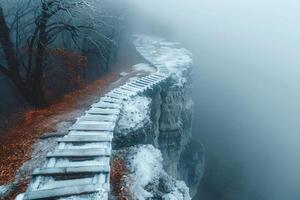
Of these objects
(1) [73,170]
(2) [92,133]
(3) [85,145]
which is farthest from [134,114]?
(1) [73,170]

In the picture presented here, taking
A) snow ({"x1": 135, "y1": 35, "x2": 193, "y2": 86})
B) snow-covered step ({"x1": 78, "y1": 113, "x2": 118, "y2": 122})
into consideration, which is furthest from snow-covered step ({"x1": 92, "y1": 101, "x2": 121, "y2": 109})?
snow ({"x1": 135, "y1": 35, "x2": 193, "y2": 86})

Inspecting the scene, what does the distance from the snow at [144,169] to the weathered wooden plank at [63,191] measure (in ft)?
7.41

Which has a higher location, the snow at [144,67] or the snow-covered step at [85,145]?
the snow-covered step at [85,145]

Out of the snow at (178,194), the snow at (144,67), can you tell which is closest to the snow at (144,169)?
the snow at (178,194)

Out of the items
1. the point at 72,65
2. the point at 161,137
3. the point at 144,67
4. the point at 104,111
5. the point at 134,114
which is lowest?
the point at 161,137

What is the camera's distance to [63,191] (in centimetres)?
691

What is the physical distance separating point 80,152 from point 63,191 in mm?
1824

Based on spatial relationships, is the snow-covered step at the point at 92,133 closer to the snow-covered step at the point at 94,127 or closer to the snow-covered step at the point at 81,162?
the snow-covered step at the point at 94,127

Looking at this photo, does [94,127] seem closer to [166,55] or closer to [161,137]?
[161,137]

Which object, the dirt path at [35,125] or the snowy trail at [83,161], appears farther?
the dirt path at [35,125]

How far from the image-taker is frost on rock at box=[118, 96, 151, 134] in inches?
499

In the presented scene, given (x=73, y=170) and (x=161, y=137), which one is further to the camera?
(x=161, y=137)

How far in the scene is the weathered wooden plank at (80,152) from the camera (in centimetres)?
841

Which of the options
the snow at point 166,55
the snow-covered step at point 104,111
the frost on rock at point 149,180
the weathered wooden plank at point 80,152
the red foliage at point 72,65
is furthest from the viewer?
the snow at point 166,55
